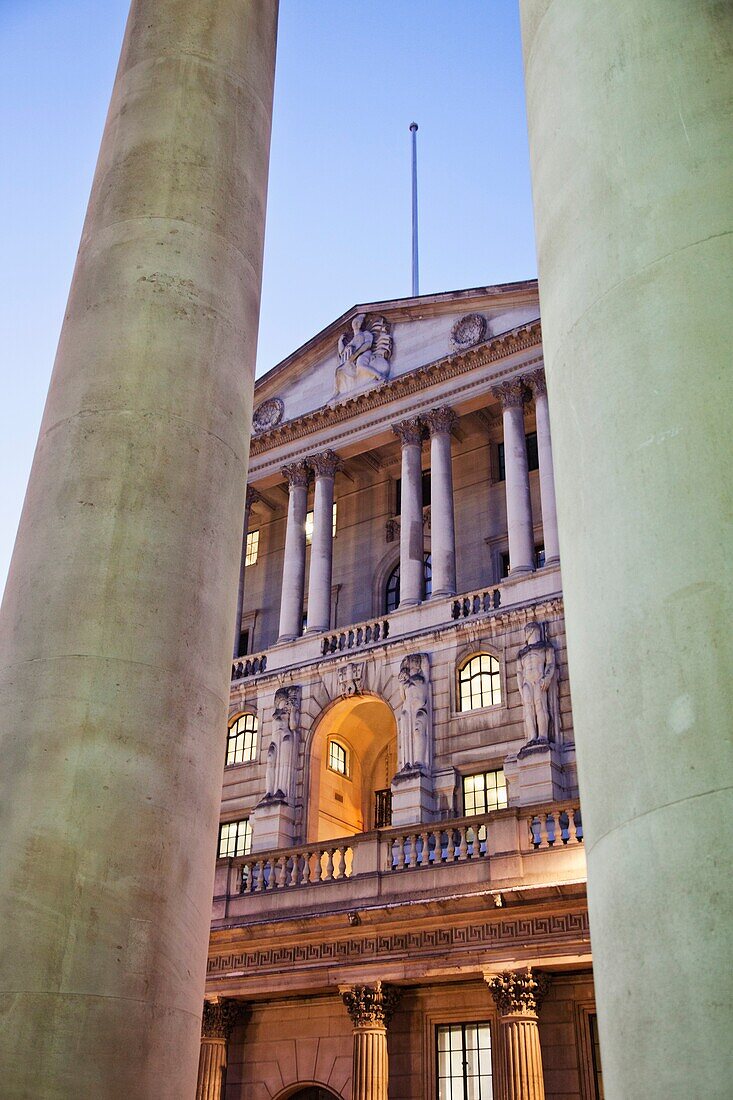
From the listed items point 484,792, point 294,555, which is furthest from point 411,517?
point 484,792

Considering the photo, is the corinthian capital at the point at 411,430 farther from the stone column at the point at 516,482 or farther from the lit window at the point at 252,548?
the lit window at the point at 252,548

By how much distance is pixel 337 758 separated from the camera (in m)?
38.5

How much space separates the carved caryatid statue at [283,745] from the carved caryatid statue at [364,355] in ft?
42.6

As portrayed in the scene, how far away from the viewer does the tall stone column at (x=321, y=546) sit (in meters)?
40.6

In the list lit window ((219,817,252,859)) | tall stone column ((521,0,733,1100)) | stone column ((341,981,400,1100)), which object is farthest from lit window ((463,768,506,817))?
tall stone column ((521,0,733,1100))

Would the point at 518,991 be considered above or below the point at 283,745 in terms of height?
below

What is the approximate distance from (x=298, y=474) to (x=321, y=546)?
371 cm

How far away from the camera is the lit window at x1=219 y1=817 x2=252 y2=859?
121 ft

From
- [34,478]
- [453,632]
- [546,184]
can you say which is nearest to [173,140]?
[34,478]

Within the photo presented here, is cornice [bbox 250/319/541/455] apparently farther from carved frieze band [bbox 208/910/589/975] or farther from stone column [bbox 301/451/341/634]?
carved frieze band [bbox 208/910/589/975]

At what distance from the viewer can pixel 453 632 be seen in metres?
36.2

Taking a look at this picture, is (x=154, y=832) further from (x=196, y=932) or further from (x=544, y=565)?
(x=544, y=565)

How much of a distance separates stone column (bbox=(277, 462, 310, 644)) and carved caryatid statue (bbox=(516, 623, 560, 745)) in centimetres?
1003

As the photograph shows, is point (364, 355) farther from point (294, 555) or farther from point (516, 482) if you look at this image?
point (516, 482)
